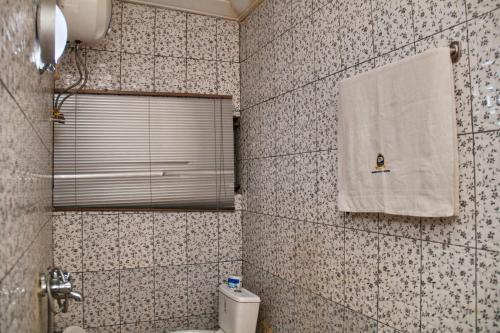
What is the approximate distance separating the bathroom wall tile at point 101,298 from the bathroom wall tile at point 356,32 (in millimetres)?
2135

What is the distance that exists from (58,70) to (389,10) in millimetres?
2116

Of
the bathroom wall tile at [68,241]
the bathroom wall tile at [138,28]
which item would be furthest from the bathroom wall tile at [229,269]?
the bathroom wall tile at [138,28]

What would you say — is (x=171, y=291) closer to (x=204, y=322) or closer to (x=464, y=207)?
(x=204, y=322)

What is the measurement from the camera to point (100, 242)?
2887mm

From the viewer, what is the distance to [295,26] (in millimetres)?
2504

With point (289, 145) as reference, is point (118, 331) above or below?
below

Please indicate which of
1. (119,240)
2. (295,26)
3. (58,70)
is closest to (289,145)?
(295,26)

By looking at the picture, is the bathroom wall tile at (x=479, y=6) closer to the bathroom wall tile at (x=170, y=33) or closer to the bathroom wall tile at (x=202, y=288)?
the bathroom wall tile at (x=170, y=33)

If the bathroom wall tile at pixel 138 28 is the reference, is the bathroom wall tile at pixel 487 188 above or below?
below

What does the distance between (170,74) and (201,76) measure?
0.80ft

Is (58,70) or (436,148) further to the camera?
(58,70)

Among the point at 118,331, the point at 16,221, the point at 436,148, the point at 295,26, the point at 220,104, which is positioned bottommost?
the point at 118,331

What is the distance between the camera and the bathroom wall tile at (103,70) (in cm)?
292

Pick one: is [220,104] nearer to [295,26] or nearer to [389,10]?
[295,26]
